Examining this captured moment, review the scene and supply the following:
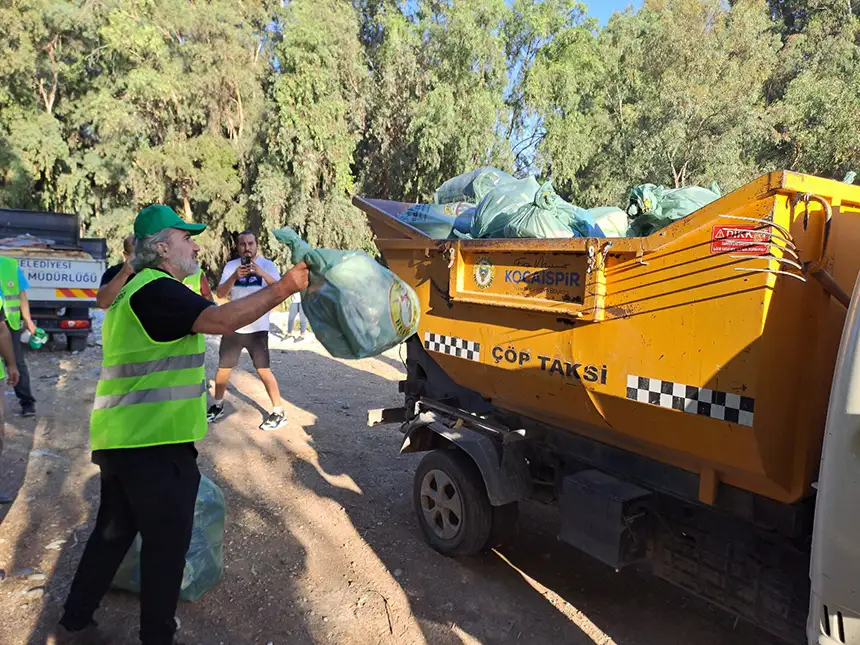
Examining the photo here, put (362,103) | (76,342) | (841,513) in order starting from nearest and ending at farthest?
(841,513)
(76,342)
(362,103)

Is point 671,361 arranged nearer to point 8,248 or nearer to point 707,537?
point 707,537

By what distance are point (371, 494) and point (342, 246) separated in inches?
581

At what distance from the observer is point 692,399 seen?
230 cm

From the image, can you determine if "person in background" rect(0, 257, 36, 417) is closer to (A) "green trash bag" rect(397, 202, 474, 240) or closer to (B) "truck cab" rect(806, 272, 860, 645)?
(A) "green trash bag" rect(397, 202, 474, 240)

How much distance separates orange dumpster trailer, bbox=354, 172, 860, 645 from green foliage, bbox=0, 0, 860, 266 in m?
14.7

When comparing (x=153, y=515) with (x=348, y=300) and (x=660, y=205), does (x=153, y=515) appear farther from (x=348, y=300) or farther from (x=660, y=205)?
(x=660, y=205)

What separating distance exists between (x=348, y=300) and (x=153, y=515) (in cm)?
112

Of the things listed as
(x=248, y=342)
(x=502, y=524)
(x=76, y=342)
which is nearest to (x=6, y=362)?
(x=248, y=342)

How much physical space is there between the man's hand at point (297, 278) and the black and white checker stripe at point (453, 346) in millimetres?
1593

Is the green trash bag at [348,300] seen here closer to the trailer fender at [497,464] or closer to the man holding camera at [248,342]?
the trailer fender at [497,464]

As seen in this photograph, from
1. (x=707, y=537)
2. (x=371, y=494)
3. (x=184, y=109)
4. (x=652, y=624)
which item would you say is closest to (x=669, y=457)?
(x=707, y=537)

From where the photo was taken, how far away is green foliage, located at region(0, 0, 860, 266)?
16.7 metres

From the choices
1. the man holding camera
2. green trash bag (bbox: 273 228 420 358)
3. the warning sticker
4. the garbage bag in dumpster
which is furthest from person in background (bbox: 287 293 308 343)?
the warning sticker

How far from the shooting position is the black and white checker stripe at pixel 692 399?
2.14 m
